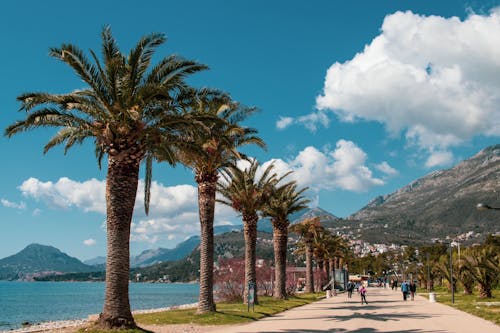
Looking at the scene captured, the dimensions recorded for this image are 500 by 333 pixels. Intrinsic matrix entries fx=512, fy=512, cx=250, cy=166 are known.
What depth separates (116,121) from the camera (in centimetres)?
1788

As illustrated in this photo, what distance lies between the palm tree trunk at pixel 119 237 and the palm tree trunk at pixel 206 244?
820cm

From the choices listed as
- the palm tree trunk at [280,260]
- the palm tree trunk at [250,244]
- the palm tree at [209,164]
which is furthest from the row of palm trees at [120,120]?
the palm tree trunk at [280,260]

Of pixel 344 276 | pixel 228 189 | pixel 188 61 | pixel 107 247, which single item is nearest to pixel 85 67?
pixel 188 61

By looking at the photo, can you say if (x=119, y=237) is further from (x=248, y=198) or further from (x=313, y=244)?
(x=313, y=244)

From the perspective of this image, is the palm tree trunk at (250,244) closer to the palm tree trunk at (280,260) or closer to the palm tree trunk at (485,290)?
the palm tree trunk at (280,260)

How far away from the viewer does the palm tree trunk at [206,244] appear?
25559mm

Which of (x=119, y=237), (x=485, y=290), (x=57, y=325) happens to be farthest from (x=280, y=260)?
(x=119, y=237)

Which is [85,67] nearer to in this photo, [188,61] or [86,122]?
[86,122]

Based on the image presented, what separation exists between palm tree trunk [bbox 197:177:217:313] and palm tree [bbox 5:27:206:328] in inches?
324

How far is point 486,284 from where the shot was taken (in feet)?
132

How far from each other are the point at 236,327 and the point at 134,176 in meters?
7.20

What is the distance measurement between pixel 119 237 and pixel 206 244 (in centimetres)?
877

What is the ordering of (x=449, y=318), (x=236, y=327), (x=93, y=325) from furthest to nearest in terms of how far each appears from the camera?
(x=449, y=318), (x=236, y=327), (x=93, y=325)

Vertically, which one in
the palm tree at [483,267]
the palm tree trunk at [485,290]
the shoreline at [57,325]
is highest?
the palm tree at [483,267]
